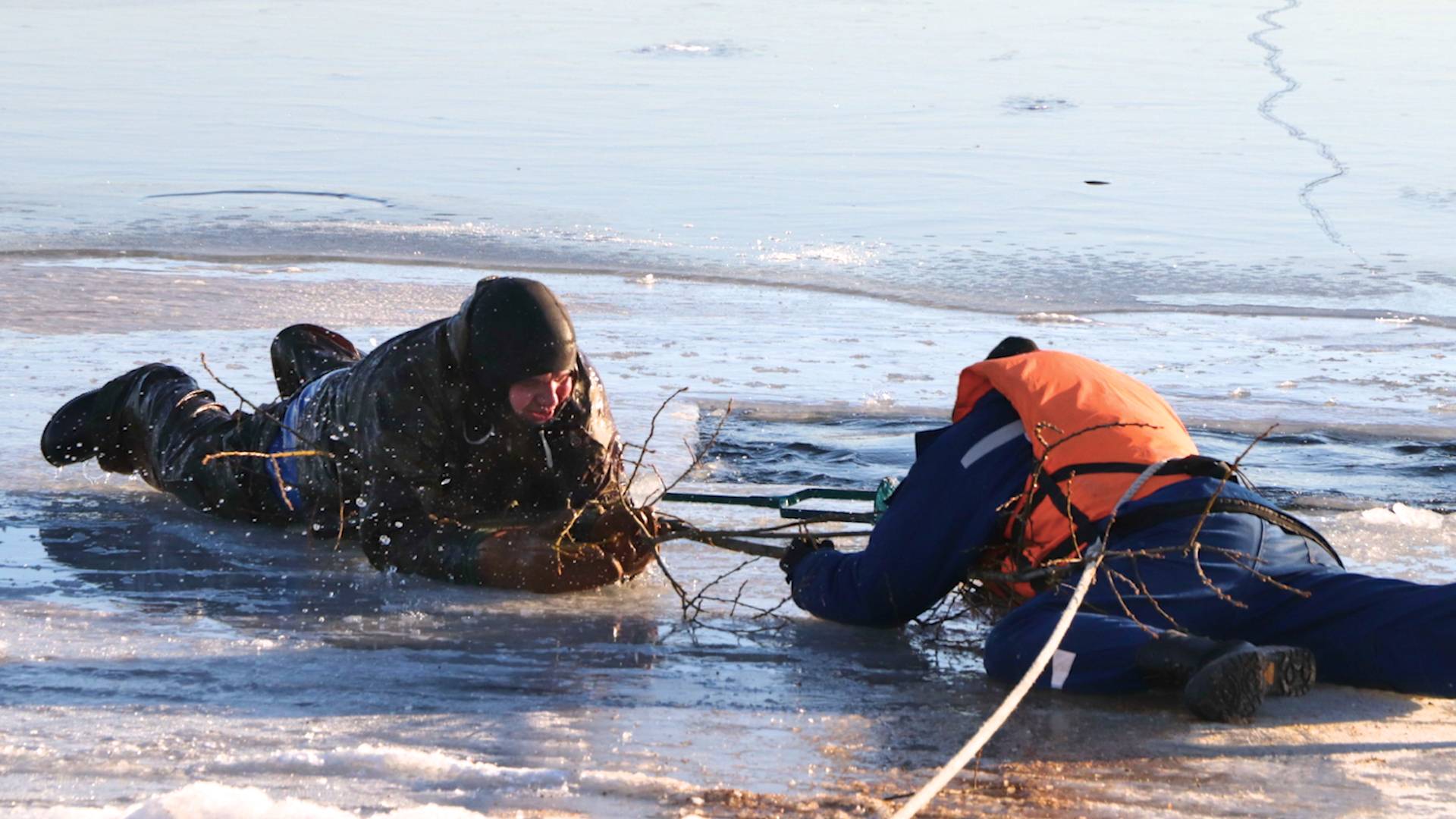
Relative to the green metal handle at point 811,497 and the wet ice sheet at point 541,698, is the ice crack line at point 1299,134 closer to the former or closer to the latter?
the wet ice sheet at point 541,698

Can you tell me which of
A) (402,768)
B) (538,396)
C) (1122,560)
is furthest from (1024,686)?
(538,396)

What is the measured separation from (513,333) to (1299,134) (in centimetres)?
1267

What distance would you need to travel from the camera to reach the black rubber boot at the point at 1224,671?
3787mm

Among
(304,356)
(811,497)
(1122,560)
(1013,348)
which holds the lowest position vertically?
(811,497)

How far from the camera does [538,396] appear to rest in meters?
4.75

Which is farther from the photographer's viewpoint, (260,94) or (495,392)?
(260,94)

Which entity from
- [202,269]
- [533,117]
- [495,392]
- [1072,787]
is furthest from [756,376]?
[533,117]

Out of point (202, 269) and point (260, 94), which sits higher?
point (260, 94)

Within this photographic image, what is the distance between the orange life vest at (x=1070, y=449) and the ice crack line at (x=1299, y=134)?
296 inches

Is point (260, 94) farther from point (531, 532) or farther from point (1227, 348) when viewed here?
point (531, 532)

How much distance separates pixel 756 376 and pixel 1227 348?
254 centimetres

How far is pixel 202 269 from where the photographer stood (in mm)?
10602

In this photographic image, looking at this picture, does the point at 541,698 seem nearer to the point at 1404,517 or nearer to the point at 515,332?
the point at 515,332

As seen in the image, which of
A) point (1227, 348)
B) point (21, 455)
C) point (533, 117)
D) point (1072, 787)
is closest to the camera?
point (1072, 787)
